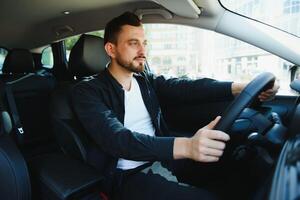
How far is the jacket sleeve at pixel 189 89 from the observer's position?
1.73 m

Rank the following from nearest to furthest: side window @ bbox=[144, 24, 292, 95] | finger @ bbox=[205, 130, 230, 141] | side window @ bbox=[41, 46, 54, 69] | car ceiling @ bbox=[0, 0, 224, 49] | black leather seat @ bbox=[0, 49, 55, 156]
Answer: finger @ bbox=[205, 130, 230, 141]
side window @ bbox=[144, 24, 292, 95]
car ceiling @ bbox=[0, 0, 224, 49]
black leather seat @ bbox=[0, 49, 55, 156]
side window @ bbox=[41, 46, 54, 69]

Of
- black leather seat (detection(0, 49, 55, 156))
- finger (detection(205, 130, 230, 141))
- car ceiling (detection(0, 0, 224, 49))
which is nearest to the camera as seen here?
finger (detection(205, 130, 230, 141))

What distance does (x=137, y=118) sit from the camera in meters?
1.62

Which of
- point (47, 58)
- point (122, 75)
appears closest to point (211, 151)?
point (122, 75)

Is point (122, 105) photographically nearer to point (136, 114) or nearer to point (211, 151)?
point (136, 114)

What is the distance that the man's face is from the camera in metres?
1.65

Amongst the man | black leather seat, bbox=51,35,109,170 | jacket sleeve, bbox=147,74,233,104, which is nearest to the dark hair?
the man

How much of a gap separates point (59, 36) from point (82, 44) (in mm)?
1207

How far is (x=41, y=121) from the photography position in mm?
3082

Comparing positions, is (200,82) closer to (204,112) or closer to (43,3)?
(204,112)

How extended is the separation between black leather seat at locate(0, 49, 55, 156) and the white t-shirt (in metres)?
1.30

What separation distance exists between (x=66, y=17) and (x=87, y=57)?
2.71ft

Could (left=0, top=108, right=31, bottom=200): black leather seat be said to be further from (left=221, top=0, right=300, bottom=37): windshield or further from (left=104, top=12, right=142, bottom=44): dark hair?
(left=221, top=0, right=300, bottom=37): windshield

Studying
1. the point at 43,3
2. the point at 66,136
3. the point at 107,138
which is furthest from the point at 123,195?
the point at 43,3
